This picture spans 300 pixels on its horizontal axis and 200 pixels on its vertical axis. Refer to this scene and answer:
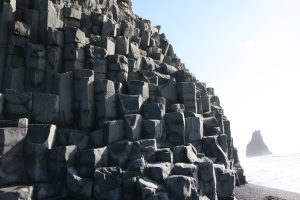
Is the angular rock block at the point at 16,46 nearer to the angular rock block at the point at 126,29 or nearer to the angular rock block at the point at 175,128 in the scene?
the angular rock block at the point at 126,29

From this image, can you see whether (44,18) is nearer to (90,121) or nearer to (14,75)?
(14,75)

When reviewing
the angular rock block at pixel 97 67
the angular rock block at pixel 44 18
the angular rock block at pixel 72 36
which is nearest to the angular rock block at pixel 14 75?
the angular rock block at pixel 44 18

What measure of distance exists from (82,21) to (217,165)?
718 cm

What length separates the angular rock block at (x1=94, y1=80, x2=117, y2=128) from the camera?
636cm

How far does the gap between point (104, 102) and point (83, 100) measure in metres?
0.59

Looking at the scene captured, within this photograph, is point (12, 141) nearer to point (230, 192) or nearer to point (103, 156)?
point (103, 156)

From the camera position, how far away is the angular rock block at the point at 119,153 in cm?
538

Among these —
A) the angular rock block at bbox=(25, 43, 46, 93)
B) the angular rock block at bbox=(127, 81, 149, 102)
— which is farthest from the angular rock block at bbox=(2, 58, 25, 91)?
the angular rock block at bbox=(127, 81, 149, 102)

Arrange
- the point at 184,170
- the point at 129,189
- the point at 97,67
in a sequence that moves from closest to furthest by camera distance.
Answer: the point at 129,189
the point at 184,170
the point at 97,67

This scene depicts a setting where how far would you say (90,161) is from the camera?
17.1 ft

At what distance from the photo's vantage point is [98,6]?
10.5 metres

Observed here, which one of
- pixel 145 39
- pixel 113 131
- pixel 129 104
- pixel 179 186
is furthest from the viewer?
pixel 145 39

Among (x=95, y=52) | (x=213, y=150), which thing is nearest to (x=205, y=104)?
(x=213, y=150)

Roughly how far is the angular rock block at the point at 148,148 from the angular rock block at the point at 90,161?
876mm
